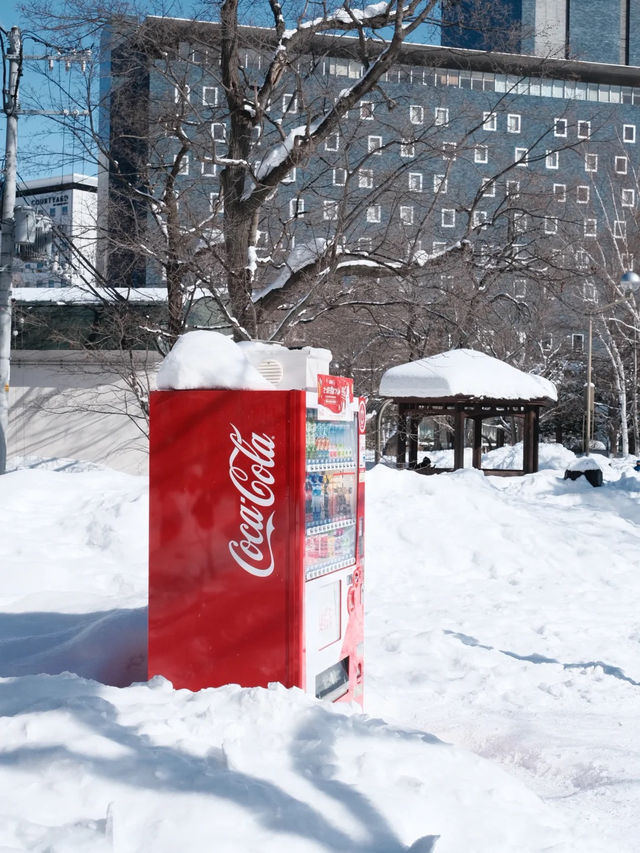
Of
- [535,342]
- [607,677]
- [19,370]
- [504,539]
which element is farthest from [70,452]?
[535,342]

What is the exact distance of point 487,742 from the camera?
5.54 m

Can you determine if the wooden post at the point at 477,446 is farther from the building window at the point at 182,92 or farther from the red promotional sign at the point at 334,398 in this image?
the red promotional sign at the point at 334,398

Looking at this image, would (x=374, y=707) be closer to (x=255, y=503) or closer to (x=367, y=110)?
(x=255, y=503)

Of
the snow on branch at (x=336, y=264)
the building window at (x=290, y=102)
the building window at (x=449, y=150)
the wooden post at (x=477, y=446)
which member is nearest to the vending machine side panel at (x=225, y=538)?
the snow on branch at (x=336, y=264)

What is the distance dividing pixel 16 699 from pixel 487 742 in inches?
111

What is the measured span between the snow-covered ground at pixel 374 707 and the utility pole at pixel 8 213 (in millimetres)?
3058

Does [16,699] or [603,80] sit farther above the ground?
[603,80]

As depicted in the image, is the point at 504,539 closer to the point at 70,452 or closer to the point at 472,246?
the point at 472,246

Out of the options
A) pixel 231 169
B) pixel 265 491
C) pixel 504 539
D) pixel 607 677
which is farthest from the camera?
pixel 231 169

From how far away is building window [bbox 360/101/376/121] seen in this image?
47.3 feet

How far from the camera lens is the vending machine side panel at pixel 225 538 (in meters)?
4.89

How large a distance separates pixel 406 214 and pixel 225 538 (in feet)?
41.0

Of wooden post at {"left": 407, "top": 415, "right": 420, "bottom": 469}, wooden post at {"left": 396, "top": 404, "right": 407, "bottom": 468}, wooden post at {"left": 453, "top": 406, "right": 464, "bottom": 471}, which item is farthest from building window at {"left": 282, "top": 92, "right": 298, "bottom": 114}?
wooden post at {"left": 407, "top": 415, "right": 420, "bottom": 469}

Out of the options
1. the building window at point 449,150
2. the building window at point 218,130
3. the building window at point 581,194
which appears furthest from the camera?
the building window at point 581,194
